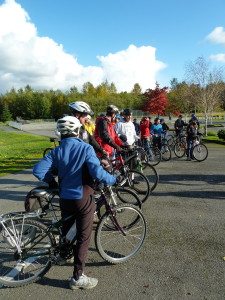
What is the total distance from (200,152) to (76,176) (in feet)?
26.1

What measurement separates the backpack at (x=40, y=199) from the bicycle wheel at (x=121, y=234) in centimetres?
74

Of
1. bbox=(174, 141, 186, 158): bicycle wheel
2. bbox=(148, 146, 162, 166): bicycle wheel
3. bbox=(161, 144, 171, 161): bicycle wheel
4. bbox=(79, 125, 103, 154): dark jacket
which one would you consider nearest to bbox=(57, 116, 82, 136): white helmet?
bbox=(79, 125, 103, 154): dark jacket

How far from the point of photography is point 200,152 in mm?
9406

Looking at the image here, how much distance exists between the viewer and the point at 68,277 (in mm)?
2848

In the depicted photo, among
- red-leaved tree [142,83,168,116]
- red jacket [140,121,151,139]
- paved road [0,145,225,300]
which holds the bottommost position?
paved road [0,145,225,300]

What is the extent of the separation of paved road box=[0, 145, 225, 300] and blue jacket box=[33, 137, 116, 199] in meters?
1.12

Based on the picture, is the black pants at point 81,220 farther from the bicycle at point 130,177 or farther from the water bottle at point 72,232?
the bicycle at point 130,177

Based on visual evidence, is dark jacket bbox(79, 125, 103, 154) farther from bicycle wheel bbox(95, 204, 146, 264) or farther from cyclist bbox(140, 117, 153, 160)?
cyclist bbox(140, 117, 153, 160)

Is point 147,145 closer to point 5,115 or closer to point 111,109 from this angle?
point 111,109

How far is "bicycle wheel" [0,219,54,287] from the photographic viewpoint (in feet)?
8.75

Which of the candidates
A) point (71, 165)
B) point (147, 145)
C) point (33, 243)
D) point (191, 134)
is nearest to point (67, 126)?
point (71, 165)

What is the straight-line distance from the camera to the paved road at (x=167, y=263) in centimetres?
256

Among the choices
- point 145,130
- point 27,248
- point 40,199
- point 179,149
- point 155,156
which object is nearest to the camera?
point 27,248

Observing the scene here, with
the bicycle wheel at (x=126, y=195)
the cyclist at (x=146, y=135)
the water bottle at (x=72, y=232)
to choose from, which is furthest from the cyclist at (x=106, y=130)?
the cyclist at (x=146, y=135)
